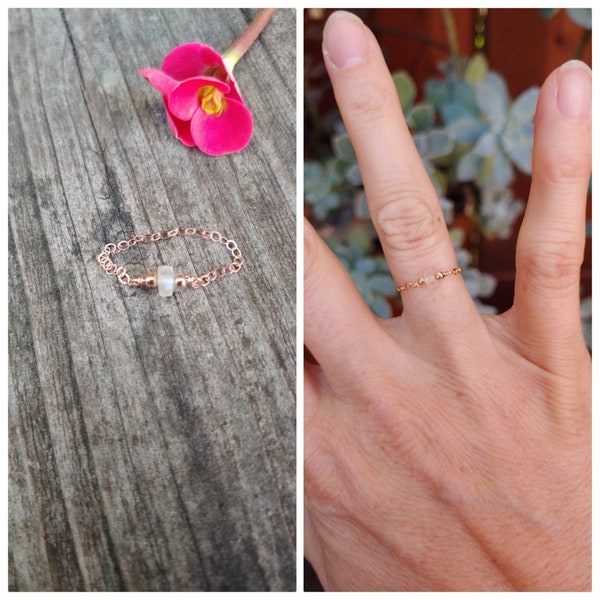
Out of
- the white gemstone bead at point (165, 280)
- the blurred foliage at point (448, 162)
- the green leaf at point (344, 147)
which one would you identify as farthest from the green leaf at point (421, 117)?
the white gemstone bead at point (165, 280)

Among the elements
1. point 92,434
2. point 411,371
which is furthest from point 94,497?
point 411,371

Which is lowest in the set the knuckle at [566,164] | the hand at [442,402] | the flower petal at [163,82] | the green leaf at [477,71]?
the hand at [442,402]

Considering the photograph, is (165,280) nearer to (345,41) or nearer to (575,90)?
(345,41)

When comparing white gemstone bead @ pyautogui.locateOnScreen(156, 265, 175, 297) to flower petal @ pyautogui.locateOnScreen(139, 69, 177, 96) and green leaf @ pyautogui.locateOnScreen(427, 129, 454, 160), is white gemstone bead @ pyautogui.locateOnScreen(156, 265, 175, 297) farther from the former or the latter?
green leaf @ pyautogui.locateOnScreen(427, 129, 454, 160)

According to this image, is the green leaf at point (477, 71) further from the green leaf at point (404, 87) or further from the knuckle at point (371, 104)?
the knuckle at point (371, 104)

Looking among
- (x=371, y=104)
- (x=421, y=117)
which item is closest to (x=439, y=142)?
(x=421, y=117)

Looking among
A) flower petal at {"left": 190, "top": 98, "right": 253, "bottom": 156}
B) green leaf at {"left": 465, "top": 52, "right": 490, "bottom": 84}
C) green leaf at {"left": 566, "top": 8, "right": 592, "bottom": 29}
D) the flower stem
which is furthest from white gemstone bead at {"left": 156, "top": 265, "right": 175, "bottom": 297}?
green leaf at {"left": 566, "top": 8, "right": 592, "bottom": 29}

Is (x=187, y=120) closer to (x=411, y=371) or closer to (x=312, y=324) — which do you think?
(x=312, y=324)
